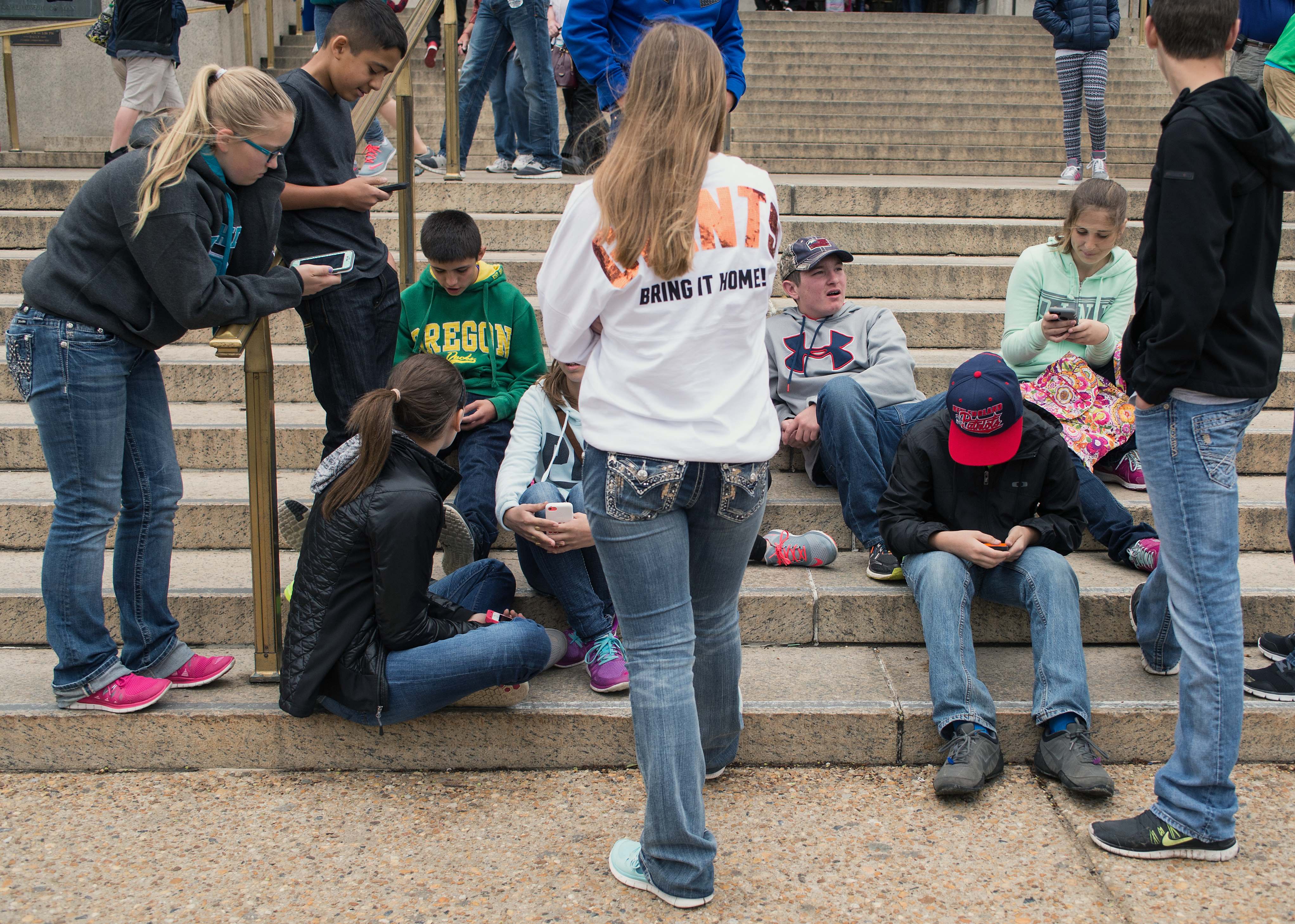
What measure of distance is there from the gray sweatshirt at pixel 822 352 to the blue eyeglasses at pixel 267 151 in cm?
180

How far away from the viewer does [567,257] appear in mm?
2148

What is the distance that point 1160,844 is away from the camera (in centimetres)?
256

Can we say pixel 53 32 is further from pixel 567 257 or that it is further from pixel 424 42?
pixel 567 257

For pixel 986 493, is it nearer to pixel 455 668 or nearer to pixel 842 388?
pixel 842 388

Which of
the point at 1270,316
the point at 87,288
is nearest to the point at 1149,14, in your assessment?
the point at 1270,316

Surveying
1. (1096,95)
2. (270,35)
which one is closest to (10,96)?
(270,35)

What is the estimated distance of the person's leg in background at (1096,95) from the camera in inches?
258

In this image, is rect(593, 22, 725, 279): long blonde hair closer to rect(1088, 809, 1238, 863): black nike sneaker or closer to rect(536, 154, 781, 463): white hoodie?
rect(536, 154, 781, 463): white hoodie

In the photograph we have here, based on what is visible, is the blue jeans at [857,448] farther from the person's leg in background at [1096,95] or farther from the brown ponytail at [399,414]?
the person's leg in background at [1096,95]

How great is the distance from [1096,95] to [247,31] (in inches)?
263

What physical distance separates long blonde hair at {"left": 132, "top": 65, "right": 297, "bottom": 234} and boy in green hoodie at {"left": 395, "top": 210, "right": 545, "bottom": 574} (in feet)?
3.31

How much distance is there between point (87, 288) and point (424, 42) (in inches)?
323

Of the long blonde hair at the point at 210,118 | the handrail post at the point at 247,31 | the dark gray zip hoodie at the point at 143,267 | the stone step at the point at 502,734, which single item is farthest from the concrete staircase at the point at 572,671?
the handrail post at the point at 247,31

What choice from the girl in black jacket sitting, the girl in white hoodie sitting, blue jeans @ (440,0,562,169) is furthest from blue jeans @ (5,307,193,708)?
blue jeans @ (440,0,562,169)
